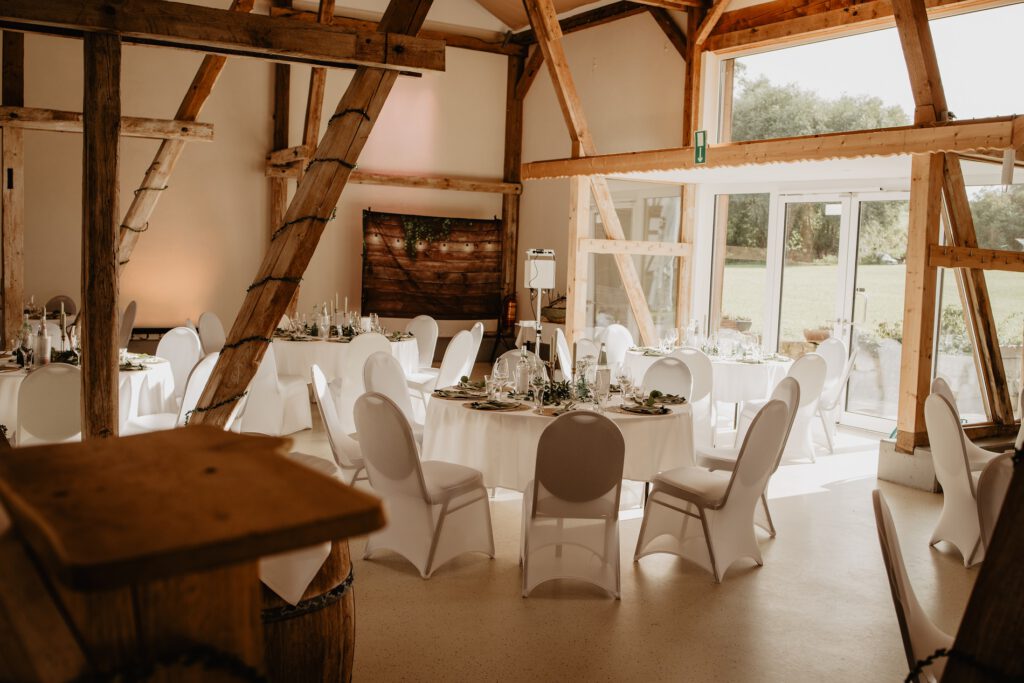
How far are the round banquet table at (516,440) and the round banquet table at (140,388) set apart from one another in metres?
2.23

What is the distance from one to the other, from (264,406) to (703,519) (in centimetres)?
418

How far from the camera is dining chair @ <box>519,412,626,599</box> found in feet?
13.7

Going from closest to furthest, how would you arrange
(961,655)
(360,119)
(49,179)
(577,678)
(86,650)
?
(86,650)
(961,655)
(577,678)
(360,119)
(49,179)

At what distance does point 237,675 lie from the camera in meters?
1.27

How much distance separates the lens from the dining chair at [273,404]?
7305 millimetres

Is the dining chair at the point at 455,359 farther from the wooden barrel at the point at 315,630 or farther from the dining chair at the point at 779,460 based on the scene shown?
the wooden barrel at the point at 315,630

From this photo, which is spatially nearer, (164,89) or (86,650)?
(86,650)

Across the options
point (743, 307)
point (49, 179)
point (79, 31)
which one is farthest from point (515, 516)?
point (49, 179)

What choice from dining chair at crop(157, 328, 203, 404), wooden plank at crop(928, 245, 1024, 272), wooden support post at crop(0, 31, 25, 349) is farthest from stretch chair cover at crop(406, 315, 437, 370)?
wooden plank at crop(928, 245, 1024, 272)

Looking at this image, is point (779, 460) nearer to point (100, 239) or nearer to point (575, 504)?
point (575, 504)

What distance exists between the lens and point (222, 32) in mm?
4070

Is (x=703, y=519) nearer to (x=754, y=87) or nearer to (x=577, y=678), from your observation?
(x=577, y=678)

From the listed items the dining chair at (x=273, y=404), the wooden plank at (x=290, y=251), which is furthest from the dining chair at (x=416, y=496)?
the dining chair at (x=273, y=404)

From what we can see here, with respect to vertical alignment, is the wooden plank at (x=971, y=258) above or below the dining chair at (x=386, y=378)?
above
